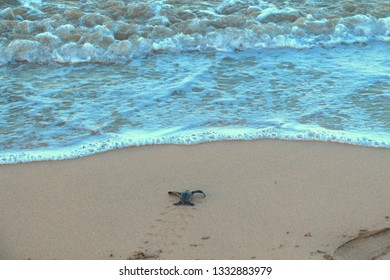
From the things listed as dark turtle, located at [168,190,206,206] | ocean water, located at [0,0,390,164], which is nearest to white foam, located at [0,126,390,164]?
ocean water, located at [0,0,390,164]

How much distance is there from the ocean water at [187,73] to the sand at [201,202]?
23cm

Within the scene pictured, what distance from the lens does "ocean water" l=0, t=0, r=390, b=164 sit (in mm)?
4801

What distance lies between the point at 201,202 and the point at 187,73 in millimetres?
2357

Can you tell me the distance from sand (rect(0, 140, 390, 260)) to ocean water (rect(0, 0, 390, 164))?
23 cm

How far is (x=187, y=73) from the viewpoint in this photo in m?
6.03

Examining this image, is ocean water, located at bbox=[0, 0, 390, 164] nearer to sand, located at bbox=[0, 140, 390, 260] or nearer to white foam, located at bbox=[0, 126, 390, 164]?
white foam, located at bbox=[0, 126, 390, 164]

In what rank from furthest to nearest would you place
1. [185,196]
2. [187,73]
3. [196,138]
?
[187,73] → [196,138] → [185,196]

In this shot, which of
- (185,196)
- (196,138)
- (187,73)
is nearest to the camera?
(185,196)

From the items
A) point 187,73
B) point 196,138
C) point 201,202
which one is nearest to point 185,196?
point 201,202

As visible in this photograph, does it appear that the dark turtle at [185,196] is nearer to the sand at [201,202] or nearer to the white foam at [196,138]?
the sand at [201,202]

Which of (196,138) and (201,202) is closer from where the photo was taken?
(201,202)

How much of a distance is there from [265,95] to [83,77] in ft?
5.76

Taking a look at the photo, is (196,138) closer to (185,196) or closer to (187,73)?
(185,196)

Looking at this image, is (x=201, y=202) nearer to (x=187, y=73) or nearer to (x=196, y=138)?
(x=196, y=138)
